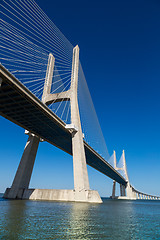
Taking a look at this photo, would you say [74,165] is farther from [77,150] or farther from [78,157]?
[77,150]

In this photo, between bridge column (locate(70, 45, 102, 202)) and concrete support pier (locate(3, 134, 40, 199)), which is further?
concrete support pier (locate(3, 134, 40, 199))

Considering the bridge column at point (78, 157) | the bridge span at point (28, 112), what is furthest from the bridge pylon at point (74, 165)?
the bridge span at point (28, 112)

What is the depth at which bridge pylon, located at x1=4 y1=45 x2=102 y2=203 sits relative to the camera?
1203 inches

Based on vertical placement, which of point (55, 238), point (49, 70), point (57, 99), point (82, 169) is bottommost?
point (55, 238)

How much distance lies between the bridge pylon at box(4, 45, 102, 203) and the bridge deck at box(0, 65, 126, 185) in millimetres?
2031

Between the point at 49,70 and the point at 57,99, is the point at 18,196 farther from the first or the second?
the point at 49,70

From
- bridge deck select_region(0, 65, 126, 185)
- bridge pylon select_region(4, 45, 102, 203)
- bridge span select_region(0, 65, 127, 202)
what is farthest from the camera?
bridge pylon select_region(4, 45, 102, 203)

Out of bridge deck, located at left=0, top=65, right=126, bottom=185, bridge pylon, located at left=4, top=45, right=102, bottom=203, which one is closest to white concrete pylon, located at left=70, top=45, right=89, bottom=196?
bridge pylon, located at left=4, top=45, right=102, bottom=203

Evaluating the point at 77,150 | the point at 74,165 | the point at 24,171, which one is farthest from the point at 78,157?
the point at 24,171

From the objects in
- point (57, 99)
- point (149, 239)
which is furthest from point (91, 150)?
point (149, 239)

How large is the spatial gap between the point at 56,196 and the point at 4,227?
79.9 feet

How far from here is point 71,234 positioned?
28.2 feet

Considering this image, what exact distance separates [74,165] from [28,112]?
11.1 meters

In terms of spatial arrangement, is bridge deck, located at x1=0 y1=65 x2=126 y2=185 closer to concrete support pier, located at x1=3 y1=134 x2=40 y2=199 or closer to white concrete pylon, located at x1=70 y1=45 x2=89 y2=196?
white concrete pylon, located at x1=70 y1=45 x2=89 y2=196
